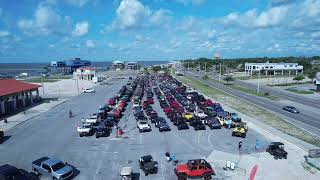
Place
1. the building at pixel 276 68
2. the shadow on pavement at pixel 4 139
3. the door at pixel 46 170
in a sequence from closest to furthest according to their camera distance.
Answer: the door at pixel 46 170 → the shadow on pavement at pixel 4 139 → the building at pixel 276 68

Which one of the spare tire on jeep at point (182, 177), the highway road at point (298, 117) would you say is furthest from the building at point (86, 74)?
the spare tire on jeep at point (182, 177)

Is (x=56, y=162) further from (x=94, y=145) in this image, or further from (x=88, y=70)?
(x=88, y=70)

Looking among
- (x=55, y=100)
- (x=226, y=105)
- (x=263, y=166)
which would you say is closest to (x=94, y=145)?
(x=263, y=166)

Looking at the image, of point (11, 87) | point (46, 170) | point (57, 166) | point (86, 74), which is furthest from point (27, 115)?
point (86, 74)

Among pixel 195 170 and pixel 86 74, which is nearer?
pixel 195 170

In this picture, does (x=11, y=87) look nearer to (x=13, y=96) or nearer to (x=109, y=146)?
(x=13, y=96)

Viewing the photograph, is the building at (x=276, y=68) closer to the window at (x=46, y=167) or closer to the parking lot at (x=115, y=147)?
the parking lot at (x=115, y=147)
